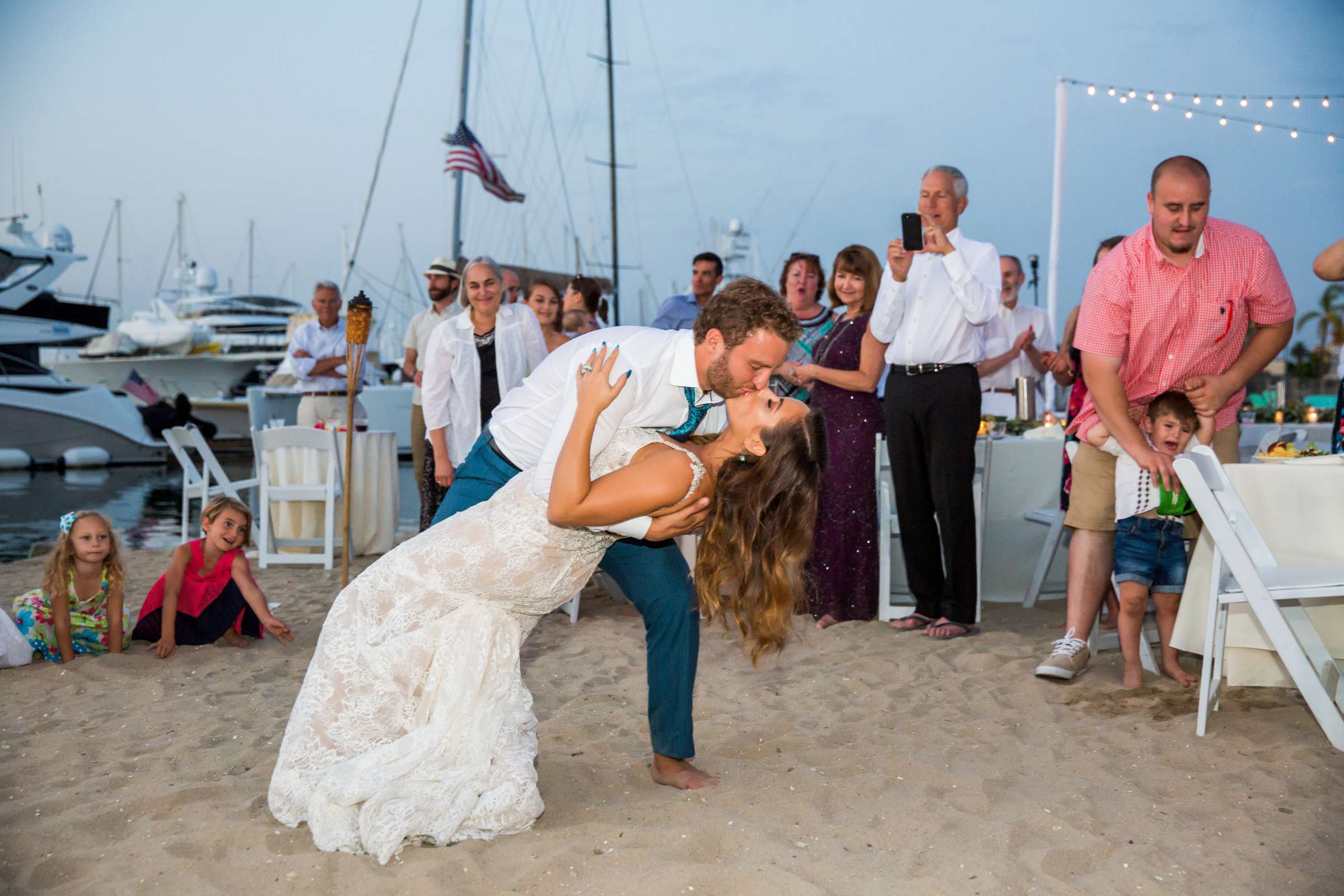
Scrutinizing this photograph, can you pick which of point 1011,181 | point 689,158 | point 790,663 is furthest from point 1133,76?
point 790,663

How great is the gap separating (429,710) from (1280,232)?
1711 cm

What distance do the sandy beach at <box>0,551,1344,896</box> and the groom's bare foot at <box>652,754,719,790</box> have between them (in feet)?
0.18

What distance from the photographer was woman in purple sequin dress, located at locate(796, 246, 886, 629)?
553 centimetres

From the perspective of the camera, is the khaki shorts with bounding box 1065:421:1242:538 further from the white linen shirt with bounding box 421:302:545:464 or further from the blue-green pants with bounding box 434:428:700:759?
the white linen shirt with bounding box 421:302:545:464

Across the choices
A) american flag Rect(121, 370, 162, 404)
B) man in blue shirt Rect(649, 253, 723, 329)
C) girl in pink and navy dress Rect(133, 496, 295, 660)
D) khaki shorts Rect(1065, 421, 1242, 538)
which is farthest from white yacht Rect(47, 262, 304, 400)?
khaki shorts Rect(1065, 421, 1242, 538)

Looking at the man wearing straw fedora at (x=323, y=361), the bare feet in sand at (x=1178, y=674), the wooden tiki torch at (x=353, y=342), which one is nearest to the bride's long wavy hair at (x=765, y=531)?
the bare feet in sand at (x=1178, y=674)

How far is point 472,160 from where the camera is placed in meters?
14.2

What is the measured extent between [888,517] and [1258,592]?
7.78ft

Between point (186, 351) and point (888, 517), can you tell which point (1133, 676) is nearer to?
point (888, 517)

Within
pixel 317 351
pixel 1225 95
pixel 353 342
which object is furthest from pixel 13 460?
pixel 1225 95

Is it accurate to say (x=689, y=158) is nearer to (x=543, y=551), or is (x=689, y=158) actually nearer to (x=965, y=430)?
(x=965, y=430)

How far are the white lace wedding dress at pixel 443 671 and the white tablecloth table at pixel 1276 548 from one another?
7.40ft

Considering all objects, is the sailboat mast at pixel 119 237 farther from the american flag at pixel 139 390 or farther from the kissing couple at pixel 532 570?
the kissing couple at pixel 532 570

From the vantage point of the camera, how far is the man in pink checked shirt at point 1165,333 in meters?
3.99
